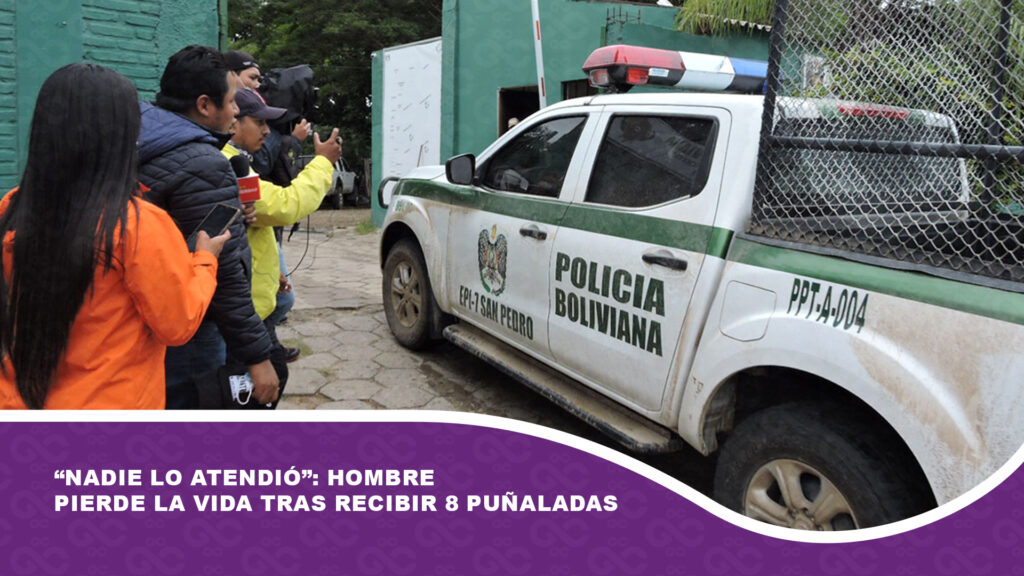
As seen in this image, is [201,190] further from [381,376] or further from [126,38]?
[126,38]

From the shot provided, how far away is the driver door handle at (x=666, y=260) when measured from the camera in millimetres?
2760

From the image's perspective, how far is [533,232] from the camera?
11.8 ft

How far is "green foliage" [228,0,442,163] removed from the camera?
21547 mm

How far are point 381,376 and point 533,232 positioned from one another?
1.71 m

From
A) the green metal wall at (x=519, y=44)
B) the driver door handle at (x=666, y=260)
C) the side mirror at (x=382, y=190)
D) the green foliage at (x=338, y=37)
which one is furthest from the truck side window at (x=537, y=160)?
the green foliage at (x=338, y=37)

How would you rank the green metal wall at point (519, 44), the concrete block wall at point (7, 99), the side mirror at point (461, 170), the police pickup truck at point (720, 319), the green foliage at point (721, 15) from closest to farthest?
the police pickup truck at point (720, 319) → the side mirror at point (461, 170) → the concrete block wall at point (7, 99) → the green foliage at point (721, 15) → the green metal wall at point (519, 44)

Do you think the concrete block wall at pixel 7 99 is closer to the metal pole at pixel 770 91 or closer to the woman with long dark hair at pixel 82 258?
the woman with long dark hair at pixel 82 258

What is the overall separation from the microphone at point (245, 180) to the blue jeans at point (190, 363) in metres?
0.55

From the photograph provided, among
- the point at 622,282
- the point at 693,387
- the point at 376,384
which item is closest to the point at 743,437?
the point at 693,387

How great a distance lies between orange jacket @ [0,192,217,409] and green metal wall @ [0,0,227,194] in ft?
14.6


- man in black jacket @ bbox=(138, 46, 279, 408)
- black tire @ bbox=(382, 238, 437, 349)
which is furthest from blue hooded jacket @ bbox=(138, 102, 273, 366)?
black tire @ bbox=(382, 238, 437, 349)

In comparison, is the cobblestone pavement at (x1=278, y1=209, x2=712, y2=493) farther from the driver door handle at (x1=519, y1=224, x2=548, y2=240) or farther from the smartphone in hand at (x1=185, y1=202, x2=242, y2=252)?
the smartphone in hand at (x1=185, y1=202, x2=242, y2=252)

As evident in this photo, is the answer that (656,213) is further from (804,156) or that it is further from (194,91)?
(194,91)

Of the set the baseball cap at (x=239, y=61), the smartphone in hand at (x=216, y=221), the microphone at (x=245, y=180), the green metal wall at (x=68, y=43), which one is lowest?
the smartphone in hand at (x=216, y=221)
